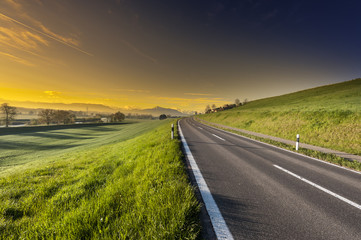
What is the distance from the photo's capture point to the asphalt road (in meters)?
2.40

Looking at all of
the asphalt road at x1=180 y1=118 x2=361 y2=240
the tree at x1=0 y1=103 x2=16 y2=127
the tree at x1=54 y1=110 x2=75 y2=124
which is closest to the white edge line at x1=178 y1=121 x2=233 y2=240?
the asphalt road at x1=180 y1=118 x2=361 y2=240

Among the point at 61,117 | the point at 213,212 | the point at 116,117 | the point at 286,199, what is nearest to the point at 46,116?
the point at 61,117

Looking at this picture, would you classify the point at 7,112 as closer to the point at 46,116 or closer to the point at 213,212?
the point at 46,116

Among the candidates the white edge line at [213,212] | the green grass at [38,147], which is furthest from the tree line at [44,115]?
the white edge line at [213,212]

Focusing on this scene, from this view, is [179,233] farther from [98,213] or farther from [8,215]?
[8,215]

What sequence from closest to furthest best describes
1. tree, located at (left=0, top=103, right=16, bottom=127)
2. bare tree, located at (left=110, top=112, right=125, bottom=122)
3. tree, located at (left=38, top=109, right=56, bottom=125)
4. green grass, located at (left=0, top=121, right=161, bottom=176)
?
1. green grass, located at (left=0, top=121, right=161, bottom=176)
2. tree, located at (left=0, top=103, right=16, bottom=127)
3. tree, located at (left=38, top=109, right=56, bottom=125)
4. bare tree, located at (left=110, top=112, right=125, bottom=122)

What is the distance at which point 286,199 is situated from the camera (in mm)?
3354

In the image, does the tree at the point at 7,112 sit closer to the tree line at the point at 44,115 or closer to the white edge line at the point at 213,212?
the tree line at the point at 44,115

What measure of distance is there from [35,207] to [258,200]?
17.2ft

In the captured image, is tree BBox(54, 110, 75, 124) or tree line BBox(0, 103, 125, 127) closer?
tree line BBox(0, 103, 125, 127)

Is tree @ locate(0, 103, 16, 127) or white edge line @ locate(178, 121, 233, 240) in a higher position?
tree @ locate(0, 103, 16, 127)

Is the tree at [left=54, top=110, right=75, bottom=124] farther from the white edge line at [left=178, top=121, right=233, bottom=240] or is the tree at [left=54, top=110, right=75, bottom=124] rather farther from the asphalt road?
the white edge line at [left=178, top=121, right=233, bottom=240]

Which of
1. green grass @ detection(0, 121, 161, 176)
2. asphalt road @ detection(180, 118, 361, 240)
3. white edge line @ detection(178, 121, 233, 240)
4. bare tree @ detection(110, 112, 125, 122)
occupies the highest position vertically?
bare tree @ detection(110, 112, 125, 122)

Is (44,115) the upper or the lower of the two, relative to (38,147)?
upper
